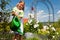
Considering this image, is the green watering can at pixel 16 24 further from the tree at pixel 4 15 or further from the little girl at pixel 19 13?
the tree at pixel 4 15

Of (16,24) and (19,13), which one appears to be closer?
(16,24)

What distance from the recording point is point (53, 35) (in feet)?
33.7

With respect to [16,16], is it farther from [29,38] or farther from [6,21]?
[6,21]

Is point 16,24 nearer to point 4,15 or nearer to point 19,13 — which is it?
point 19,13

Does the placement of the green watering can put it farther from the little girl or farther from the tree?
the tree

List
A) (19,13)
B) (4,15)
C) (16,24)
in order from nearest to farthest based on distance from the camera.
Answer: (16,24), (19,13), (4,15)

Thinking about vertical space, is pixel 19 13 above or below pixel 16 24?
above

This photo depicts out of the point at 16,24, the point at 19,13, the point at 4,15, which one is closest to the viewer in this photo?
the point at 16,24

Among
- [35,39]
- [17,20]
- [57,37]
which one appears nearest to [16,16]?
[17,20]

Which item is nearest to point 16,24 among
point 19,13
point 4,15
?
point 19,13

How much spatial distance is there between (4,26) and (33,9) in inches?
59.1

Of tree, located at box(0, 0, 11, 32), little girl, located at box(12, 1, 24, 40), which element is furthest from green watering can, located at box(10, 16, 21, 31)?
tree, located at box(0, 0, 11, 32)

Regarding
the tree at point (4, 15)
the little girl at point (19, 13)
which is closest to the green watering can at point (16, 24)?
the little girl at point (19, 13)

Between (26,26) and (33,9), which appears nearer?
(26,26)
